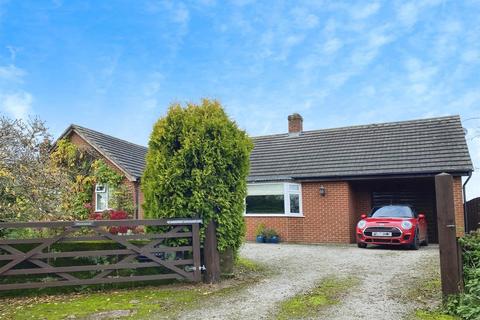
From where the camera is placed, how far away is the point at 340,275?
8.20m

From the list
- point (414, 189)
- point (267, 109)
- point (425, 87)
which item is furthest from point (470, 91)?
point (267, 109)

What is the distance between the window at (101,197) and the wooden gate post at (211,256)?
12.9m

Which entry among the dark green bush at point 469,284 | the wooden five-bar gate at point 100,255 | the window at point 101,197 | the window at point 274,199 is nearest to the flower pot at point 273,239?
the window at point 274,199

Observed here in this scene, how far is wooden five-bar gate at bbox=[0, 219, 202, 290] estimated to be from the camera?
6.94m

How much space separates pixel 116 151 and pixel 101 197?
97.5 inches

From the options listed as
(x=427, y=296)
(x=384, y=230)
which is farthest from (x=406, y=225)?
(x=427, y=296)

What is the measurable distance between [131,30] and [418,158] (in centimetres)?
1122

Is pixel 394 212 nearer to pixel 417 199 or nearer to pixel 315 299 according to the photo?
pixel 417 199

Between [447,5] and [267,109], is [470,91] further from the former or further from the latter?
[267,109]

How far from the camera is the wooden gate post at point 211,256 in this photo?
25.0 feet

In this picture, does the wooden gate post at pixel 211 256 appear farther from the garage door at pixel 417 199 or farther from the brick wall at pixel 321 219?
the garage door at pixel 417 199

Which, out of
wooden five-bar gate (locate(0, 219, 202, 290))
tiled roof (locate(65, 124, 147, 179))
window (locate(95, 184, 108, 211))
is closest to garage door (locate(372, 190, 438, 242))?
wooden five-bar gate (locate(0, 219, 202, 290))

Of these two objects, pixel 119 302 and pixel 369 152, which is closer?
pixel 119 302

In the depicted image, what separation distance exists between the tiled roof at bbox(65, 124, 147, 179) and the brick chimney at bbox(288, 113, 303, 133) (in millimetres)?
8091
